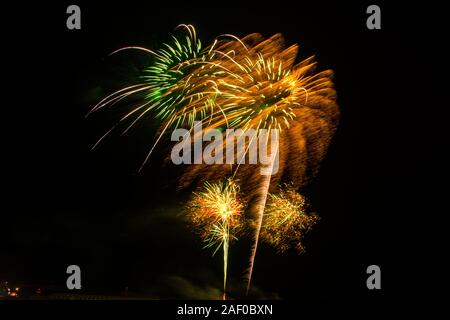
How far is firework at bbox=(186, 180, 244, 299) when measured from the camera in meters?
15.6

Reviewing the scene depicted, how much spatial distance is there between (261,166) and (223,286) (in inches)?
259

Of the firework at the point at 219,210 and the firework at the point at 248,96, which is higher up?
the firework at the point at 248,96

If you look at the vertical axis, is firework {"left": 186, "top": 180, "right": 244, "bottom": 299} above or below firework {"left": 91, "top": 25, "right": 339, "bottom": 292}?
below

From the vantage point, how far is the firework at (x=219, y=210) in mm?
15617

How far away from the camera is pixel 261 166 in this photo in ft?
51.4

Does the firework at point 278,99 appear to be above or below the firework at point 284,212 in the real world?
above

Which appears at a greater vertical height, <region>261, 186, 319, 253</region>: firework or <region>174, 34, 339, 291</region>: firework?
<region>174, 34, 339, 291</region>: firework

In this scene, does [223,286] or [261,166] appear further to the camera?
[223,286]

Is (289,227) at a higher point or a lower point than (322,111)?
lower

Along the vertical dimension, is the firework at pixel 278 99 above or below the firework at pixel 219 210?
above

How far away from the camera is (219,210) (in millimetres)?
15578
